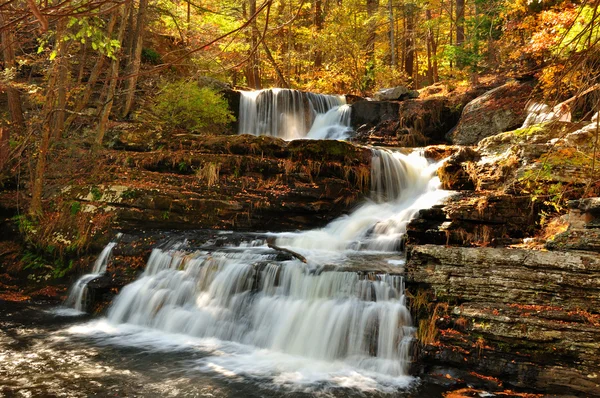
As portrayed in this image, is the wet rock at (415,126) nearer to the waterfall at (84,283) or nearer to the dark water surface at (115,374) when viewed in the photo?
the waterfall at (84,283)

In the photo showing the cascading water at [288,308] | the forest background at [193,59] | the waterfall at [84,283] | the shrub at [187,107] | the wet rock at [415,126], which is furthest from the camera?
the wet rock at [415,126]

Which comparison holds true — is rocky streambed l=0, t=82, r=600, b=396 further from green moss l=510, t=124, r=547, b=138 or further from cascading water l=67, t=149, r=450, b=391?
cascading water l=67, t=149, r=450, b=391

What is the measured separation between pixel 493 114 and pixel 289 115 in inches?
273

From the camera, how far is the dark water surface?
5.16m

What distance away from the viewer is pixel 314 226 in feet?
33.6

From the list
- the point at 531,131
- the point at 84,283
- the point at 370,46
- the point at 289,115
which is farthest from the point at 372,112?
the point at 84,283

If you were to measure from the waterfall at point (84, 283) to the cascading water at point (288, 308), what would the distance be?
83 centimetres

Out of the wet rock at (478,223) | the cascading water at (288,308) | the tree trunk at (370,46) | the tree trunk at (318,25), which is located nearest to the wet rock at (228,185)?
the cascading water at (288,308)

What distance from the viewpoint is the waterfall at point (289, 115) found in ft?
52.5

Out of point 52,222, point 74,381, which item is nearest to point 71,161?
point 52,222

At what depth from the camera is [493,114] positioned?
13.1m

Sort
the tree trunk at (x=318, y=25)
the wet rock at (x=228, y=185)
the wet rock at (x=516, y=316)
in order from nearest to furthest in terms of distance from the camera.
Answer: the wet rock at (x=516, y=316) → the wet rock at (x=228, y=185) → the tree trunk at (x=318, y=25)

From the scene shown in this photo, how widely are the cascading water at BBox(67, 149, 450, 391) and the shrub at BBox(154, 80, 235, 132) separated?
17.9 feet

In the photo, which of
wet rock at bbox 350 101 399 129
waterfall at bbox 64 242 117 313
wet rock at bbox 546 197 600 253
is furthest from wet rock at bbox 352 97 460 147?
waterfall at bbox 64 242 117 313
